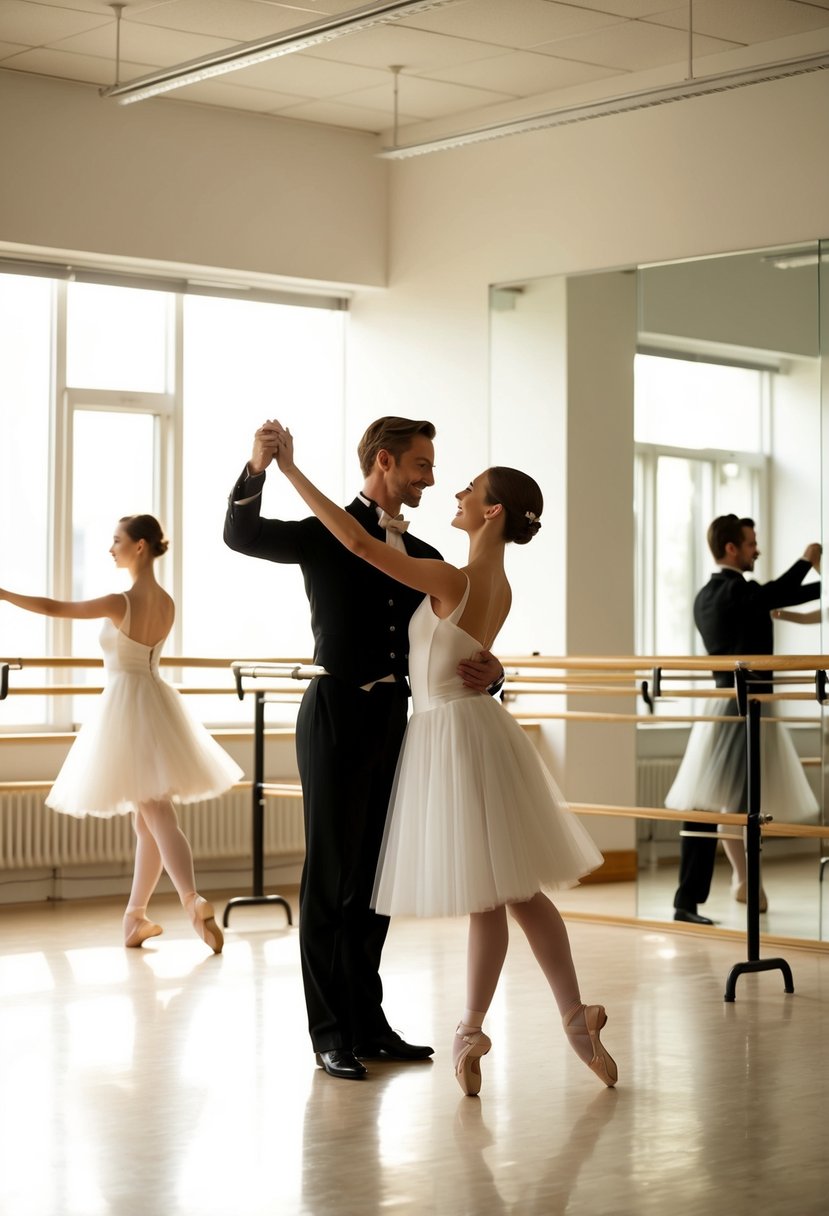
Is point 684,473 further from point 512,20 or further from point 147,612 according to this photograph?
point 147,612

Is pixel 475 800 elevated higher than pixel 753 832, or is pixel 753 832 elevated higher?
pixel 475 800

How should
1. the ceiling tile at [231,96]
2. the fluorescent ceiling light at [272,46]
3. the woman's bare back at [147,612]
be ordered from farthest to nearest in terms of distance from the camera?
the ceiling tile at [231,96] < the woman's bare back at [147,612] < the fluorescent ceiling light at [272,46]

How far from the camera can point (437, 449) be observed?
7.90 m

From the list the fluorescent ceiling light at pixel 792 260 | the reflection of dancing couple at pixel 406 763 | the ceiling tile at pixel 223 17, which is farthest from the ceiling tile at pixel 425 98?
the reflection of dancing couple at pixel 406 763

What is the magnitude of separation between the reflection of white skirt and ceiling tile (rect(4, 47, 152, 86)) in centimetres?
353

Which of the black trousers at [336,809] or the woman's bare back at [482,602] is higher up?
the woman's bare back at [482,602]

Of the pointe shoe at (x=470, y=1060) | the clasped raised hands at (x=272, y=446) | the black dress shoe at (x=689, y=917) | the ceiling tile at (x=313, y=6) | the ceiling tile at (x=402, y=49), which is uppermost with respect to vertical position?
the ceiling tile at (x=402, y=49)

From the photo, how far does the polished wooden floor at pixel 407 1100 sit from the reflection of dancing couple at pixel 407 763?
203mm

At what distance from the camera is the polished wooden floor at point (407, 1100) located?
3.20m

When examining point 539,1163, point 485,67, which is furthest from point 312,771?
point 485,67

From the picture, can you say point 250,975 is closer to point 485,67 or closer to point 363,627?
point 363,627

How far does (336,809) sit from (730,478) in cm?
292

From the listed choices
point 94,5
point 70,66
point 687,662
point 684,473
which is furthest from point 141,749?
point 70,66

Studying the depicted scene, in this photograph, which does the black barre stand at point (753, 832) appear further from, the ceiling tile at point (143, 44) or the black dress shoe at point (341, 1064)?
the ceiling tile at point (143, 44)
